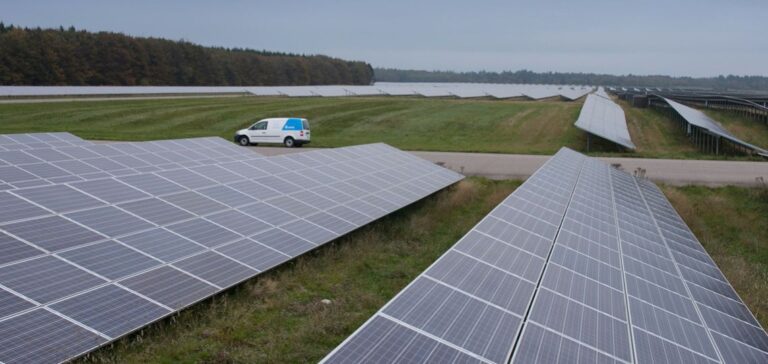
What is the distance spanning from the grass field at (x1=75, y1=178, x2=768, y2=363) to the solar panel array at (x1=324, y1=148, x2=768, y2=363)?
2.59 m

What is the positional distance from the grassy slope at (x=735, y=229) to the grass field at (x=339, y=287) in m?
0.04

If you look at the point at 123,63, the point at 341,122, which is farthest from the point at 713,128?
the point at 123,63

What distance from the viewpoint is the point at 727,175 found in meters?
30.5

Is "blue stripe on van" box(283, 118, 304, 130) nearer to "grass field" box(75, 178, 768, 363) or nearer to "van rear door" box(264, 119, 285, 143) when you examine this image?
"van rear door" box(264, 119, 285, 143)

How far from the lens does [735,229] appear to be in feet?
74.9

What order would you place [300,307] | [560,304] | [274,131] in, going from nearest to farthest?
[560,304], [300,307], [274,131]

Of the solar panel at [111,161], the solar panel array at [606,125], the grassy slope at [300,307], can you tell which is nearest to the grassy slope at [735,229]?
the grassy slope at [300,307]

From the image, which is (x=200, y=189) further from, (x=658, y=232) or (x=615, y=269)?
(x=658, y=232)

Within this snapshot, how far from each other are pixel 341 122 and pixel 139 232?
4540 centimetres

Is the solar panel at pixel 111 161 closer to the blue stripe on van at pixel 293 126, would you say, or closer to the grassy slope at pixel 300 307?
the grassy slope at pixel 300 307

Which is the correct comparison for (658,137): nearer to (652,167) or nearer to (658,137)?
(658,137)

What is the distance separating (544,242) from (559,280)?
2.50m

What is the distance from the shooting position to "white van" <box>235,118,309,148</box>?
4125 cm

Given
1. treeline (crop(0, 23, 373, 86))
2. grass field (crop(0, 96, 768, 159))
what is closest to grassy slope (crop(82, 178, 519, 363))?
grass field (crop(0, 96, 768, 159))
